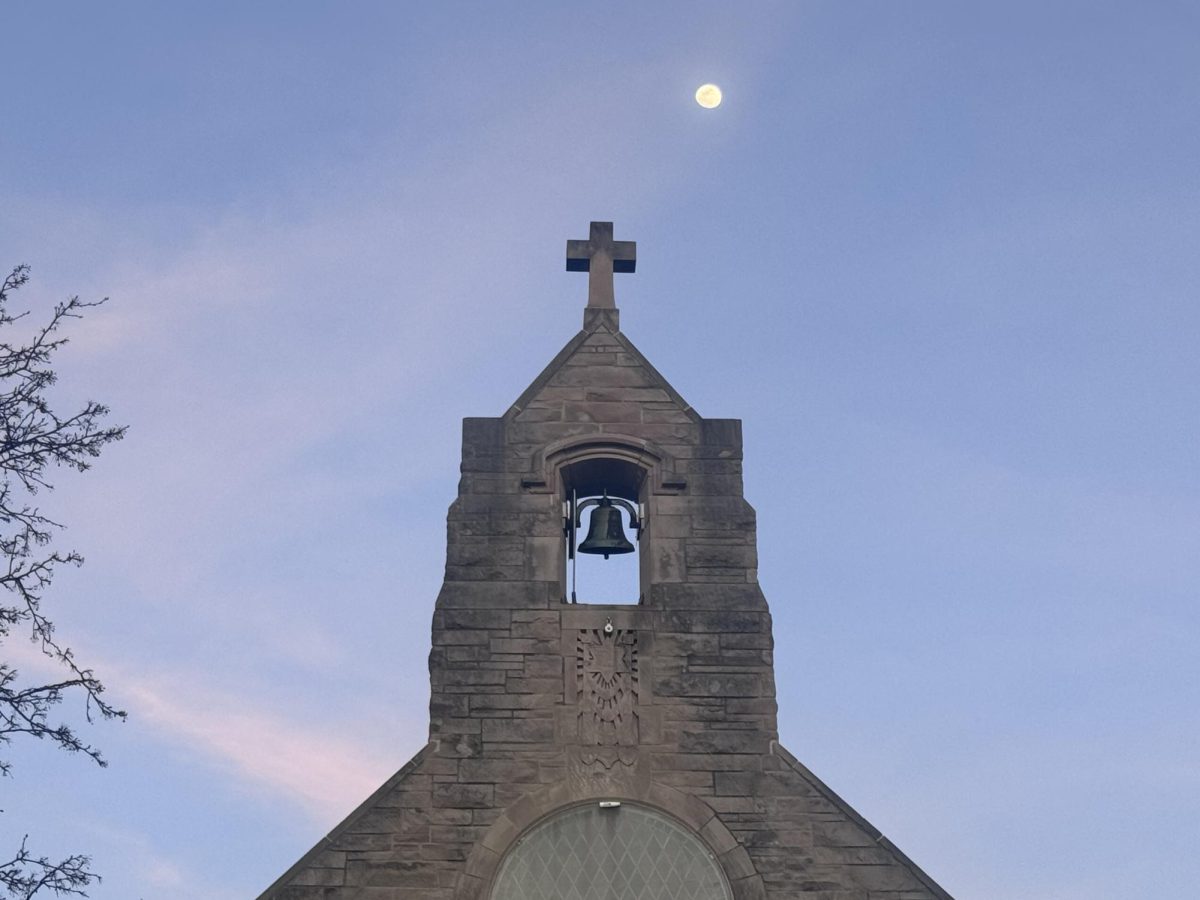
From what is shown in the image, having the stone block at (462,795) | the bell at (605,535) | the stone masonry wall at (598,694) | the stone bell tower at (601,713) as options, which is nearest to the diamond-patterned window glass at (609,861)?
the stone bell tower at (601,713)

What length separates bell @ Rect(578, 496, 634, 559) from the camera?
15.6 m

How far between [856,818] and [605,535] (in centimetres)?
359

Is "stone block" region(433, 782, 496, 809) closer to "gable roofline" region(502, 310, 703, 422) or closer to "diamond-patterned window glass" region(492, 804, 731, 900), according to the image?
"diamond-patterned window glass" region(492, 804, 731, 900)

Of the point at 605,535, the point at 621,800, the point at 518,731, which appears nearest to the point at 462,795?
the point at 518,731

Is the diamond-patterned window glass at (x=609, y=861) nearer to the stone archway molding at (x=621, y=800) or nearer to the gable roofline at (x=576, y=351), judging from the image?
the stone archway molding at (x=621, y=800)

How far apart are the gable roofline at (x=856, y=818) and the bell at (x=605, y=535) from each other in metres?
2.53

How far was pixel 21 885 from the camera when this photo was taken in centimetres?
1065

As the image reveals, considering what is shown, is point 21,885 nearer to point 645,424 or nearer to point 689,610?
point 689,610

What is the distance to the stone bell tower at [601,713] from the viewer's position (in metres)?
13.5

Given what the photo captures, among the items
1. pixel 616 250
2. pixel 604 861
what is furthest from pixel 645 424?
pixel 604 861

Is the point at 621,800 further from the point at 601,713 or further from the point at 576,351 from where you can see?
the point at 576,351

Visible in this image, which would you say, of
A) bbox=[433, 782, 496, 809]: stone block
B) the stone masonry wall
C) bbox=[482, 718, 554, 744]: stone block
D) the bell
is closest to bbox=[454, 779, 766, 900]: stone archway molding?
the stone masonry wall

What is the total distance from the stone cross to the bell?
2.55 meters

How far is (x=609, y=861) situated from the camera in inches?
535
